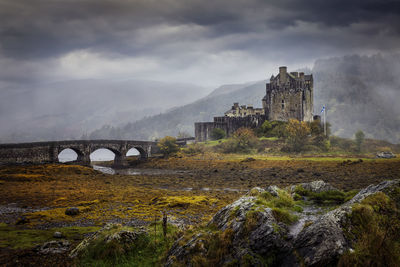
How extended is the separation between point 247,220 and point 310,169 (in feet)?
120

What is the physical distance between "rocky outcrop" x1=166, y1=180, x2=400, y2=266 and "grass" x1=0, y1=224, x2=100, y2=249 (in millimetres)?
7538

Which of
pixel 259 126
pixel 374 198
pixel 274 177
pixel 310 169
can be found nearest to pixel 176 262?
pixel 374 198

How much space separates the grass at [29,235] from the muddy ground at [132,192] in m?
0.05

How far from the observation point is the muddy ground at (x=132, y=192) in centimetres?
1777

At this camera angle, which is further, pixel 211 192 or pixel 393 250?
pixel 211 192

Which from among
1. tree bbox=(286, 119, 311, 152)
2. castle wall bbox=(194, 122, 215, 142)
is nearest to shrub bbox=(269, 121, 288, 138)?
tree bbox=(286, 119, 311, 152)

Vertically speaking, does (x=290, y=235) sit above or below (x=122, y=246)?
above

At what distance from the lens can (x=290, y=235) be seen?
904cm

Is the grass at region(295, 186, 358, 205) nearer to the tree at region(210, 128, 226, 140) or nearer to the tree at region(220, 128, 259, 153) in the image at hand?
the tree at region(220, 128, 259, 153)

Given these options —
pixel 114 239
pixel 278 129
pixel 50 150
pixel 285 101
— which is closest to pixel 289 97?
pixel 285 101

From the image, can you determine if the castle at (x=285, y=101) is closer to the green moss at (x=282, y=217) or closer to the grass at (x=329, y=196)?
the grass at (x=329, y=196)

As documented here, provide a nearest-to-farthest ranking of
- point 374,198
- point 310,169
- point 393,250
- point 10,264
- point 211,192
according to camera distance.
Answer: point 393,250 → point 374,198 → point 10,264 → point 211,192 → point 310,169

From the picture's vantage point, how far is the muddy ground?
58.3ft

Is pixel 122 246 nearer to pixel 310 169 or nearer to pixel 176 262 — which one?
pixel 176 262
